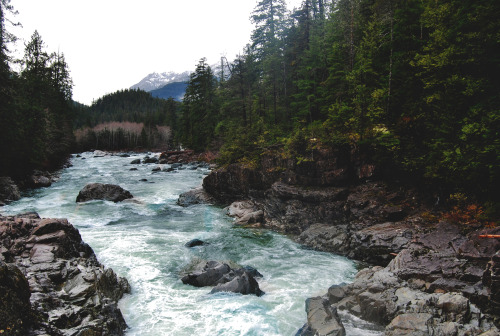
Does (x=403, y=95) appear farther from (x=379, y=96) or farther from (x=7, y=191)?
(x=7, y=191)

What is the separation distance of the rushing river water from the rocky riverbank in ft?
2.75

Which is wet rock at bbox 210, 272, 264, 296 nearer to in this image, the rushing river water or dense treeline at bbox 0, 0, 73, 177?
the rushing river water

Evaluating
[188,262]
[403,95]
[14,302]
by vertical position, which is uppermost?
[403,95]

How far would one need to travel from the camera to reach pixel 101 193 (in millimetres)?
22641

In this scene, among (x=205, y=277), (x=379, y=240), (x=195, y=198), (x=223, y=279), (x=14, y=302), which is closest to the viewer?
(x=14, y=302)

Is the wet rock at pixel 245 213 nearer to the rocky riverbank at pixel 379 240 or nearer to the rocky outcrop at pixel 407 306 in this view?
the rocky riverbank at pixel 379 240

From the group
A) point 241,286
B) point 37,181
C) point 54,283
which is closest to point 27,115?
point 37,181

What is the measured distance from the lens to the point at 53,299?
23.0ft

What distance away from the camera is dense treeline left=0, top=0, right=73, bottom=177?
68.5 feet

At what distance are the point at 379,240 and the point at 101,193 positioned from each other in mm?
21420

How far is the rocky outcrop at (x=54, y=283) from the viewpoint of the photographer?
591 centimetres

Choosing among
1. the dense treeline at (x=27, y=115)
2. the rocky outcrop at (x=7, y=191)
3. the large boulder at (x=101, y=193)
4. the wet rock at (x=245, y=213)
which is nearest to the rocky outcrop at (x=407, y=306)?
the wet rock at (x=245, y=213)

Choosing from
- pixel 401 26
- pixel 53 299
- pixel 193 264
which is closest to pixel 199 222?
pixel 193 264

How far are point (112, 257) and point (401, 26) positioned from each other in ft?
69.8
